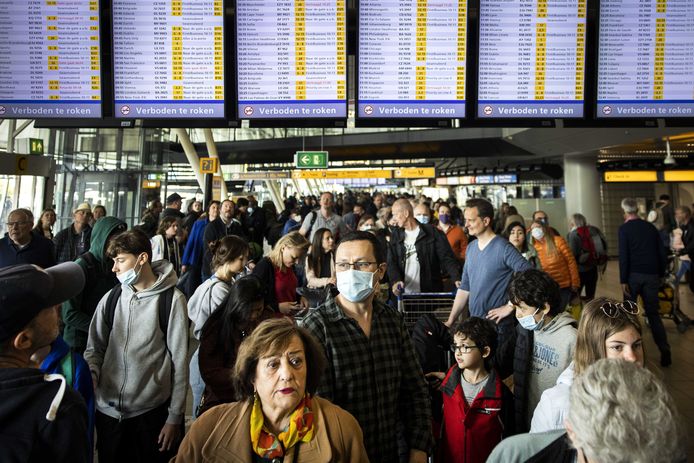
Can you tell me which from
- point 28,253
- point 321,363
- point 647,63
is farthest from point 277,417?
point 28,253

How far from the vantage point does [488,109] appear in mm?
4453

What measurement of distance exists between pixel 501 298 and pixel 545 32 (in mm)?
2255

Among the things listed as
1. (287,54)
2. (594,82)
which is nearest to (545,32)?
(594,82)

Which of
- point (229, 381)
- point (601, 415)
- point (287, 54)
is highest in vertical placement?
point (287, 54)

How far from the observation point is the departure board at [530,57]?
174 inches

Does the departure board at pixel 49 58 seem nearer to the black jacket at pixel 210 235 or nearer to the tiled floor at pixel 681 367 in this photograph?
the black jacket at pixel 210 235

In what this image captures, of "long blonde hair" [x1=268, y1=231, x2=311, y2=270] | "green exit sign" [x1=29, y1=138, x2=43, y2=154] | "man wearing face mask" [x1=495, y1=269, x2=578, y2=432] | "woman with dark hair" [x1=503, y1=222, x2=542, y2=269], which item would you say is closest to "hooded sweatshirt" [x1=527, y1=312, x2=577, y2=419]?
"man wearing face mask" [x1=495, y1=269, x2=578, y2=432]

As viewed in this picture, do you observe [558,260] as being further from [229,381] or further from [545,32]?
[229,381]

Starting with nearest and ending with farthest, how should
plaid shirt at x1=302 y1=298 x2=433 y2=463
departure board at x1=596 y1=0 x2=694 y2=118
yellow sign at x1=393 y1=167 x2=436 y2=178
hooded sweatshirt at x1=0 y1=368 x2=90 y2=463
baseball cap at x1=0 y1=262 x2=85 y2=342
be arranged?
hooded sweatshirt at x1=0 y1=368 x2=90 y2=463, baseball cap at x1=0 y1=262 x2=85 y2=342, plaid shirt at x1=302 y1=298 x2=433 y2=463, departure board at x1=596 y1=0 x2=694 y2=118, yellow sign at x1=393 y1=167 x2=436 y2=178

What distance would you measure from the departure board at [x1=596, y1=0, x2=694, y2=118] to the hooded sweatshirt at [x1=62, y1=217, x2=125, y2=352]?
4117 millimetres

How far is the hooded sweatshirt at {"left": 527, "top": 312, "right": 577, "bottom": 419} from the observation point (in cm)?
312

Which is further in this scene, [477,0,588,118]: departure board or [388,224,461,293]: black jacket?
[388,224,461,293]: black jacket

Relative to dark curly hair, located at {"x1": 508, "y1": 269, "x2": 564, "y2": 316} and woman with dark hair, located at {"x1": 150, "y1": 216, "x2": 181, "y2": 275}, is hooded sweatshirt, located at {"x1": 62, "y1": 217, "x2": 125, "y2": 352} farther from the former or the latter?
woman with dark hair, located at {"x1": 150, "y1": 216, "x2": 181, "y2": 275}

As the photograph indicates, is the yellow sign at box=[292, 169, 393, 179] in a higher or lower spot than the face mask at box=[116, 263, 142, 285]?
higher
